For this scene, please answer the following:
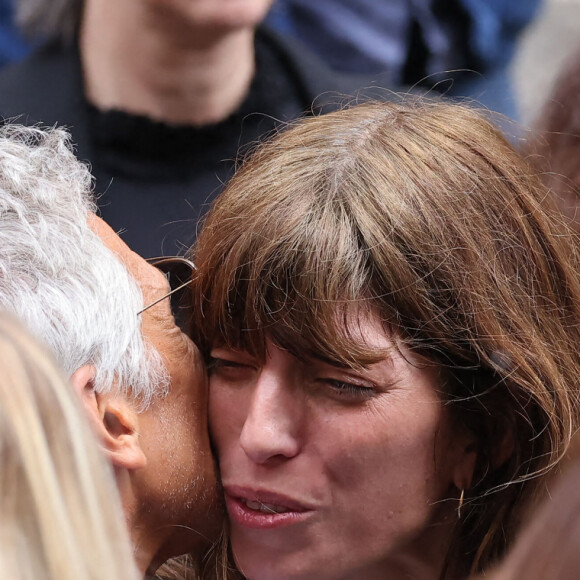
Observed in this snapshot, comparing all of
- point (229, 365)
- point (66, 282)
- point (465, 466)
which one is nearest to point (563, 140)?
point (465, 466)

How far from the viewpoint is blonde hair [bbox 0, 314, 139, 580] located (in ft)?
3.39

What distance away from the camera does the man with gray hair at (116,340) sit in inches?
64.1

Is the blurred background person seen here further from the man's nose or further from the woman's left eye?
the man's nose

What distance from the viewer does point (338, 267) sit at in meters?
1.62

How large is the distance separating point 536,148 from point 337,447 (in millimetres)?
915

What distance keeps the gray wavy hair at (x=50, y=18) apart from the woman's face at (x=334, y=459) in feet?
3.19

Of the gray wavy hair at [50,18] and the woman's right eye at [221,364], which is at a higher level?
the gray wavy hair at [50,18]

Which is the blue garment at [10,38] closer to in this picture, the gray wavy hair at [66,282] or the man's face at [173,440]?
the gray wavy hair at [66,282]

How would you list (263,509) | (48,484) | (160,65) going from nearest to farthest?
(48,484)
(263,509)
(160,65)

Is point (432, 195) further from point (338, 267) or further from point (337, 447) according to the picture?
point (337, 447)

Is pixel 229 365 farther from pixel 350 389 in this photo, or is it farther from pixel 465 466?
pixel 465 466

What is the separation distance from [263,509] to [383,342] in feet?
1.28

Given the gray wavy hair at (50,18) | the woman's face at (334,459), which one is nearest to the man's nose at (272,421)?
the woman's face at (334,459)

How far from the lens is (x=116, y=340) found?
5.57 ft
